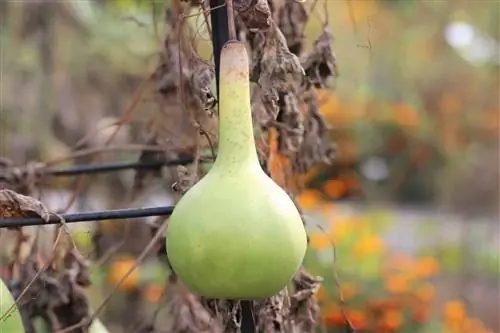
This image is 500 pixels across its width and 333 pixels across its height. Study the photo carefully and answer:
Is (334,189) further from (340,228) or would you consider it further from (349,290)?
(349,290)

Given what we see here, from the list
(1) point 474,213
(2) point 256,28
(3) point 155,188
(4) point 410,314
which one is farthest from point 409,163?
(2) point 256,28

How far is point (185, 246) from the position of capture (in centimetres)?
50

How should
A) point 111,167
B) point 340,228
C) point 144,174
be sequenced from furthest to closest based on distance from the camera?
point 340,228, point 144,174, point 111,167

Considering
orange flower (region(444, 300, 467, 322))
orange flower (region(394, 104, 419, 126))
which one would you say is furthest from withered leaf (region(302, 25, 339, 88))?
orange flower (region(394, 104, 419, 126))

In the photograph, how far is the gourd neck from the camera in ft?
1.69

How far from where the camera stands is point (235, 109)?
20.5 inches

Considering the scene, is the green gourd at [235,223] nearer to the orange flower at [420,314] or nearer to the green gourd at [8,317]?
the green gourd at [8,317]

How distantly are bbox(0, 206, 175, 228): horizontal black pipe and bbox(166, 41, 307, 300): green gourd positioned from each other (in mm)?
45

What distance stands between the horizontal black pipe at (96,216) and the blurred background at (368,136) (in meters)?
0.21

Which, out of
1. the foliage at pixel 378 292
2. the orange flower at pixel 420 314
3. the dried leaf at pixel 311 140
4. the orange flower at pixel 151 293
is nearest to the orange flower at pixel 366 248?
the foliage at pixel 378 292

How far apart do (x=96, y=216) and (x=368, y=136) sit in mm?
3952

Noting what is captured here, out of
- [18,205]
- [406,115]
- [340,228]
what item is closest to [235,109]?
[18,205]

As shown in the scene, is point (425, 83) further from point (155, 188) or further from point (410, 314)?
point (155, 188)

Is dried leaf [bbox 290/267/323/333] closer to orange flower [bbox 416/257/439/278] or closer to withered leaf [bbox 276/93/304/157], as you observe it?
withered leaf [bbox 276/93/304/157]
